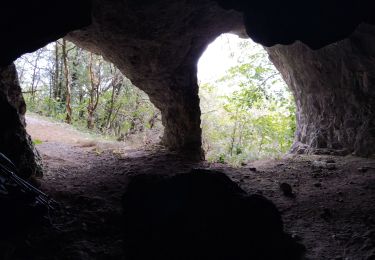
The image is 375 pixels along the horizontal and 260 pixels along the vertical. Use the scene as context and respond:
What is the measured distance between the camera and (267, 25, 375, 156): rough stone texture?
22.2 feet

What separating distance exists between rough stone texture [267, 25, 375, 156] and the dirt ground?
54 centimetres

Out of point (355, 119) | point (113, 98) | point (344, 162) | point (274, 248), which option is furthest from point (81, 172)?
point (113, 98)

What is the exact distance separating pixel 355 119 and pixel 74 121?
35.2 feet

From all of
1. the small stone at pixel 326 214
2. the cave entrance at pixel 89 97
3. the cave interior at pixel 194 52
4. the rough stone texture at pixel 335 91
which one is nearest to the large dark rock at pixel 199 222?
the cave interior at pixel 194 52

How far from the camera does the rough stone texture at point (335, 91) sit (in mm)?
6773

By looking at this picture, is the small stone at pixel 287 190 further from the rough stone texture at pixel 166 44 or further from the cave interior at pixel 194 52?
the rough stone texture at pixel 166 44

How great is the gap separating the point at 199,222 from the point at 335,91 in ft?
18.1

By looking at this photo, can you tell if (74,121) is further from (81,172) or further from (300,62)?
(300,62)

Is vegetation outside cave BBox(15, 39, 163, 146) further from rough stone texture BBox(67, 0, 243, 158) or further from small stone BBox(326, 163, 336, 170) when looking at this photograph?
small stone BBox(326, 163, 336, 170)

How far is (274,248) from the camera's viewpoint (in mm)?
3379

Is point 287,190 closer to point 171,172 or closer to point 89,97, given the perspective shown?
point 171,172

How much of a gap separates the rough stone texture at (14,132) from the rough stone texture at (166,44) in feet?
6.24

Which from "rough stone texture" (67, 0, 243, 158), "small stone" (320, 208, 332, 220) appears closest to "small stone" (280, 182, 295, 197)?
"small stone" (320, 208, 332, 220)

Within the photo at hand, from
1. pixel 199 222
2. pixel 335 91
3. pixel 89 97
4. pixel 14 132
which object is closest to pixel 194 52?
pixel 335 91
